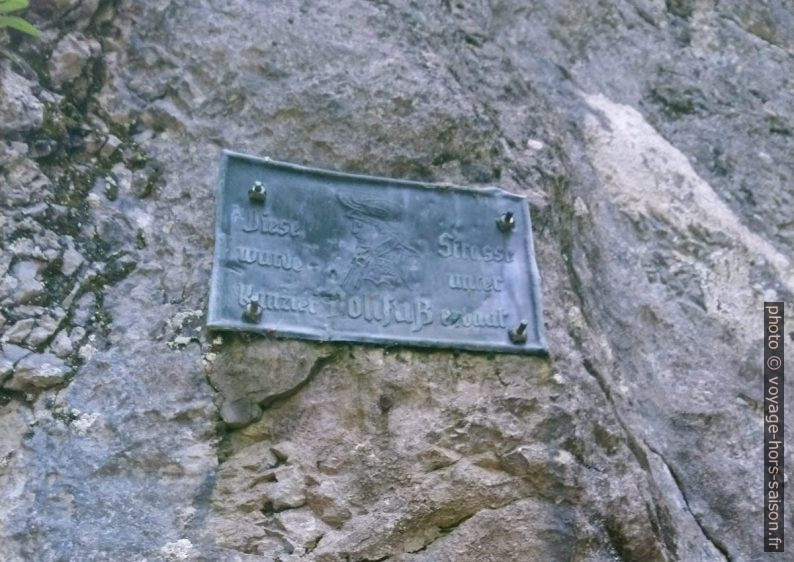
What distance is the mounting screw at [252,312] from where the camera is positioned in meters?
2.05

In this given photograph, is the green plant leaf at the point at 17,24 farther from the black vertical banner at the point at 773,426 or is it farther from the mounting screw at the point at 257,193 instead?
the black vertical banner at the point at 773,426

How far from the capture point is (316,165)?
7.84 feet

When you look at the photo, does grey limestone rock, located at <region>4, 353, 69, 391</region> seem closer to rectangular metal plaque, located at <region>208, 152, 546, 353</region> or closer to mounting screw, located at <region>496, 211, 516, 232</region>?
rectangular metal plaque, located at <region>208, 152, 546, 353</region>

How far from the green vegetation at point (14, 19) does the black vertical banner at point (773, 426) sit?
7.48 feet

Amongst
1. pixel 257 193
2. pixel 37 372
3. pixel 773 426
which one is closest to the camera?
pixel 37 372

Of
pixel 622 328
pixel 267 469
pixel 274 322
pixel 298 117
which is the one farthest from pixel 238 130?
pixel 622 328

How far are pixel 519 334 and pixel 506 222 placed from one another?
0.35m

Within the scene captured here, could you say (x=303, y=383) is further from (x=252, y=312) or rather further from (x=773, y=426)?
(x=773, y=426)

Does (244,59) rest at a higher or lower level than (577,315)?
higher

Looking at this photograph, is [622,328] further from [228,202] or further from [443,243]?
[228,202]

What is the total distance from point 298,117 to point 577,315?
94cm

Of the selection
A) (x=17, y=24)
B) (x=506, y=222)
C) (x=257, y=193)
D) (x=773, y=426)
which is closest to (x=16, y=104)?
(x=17, y=24)

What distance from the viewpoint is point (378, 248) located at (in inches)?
90.8

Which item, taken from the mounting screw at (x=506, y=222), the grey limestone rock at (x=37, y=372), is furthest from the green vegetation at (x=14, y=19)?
the mounting screw at (x=506, y=222)
